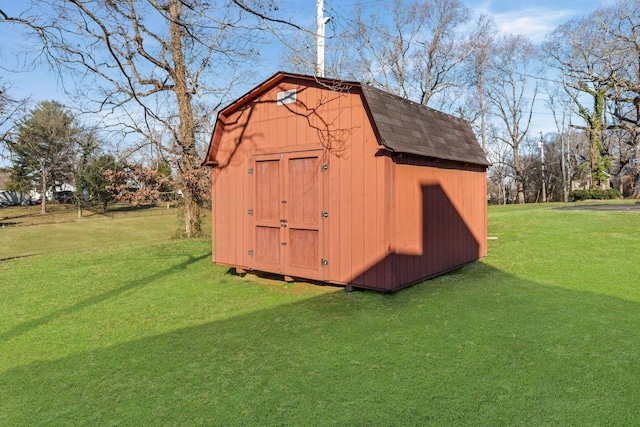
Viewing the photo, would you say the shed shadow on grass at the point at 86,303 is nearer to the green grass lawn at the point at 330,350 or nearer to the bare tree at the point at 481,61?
the green grass lawn at the point at 330,350

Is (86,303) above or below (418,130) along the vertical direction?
below

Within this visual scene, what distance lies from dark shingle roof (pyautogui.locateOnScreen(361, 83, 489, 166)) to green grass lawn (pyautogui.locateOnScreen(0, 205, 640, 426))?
2092 millimetres

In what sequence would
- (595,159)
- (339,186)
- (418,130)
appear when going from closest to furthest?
(339,186)
(418,130)
(595,159)

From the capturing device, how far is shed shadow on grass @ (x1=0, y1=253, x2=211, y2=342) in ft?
15.9

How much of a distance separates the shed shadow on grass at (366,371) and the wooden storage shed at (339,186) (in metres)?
1.04

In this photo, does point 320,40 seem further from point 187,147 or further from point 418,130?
point 187,147

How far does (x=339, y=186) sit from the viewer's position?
229 inches

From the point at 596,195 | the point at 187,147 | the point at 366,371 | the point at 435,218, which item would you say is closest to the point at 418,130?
the point at 435,218

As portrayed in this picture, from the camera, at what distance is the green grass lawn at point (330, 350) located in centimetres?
277

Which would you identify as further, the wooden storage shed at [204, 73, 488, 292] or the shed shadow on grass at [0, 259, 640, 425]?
the wooden storage shed at [204, 73, 488, 292]

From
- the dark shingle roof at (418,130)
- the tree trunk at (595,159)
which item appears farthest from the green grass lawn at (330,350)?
the tree trunk at (595,159)

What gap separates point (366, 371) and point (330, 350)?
1.85ft

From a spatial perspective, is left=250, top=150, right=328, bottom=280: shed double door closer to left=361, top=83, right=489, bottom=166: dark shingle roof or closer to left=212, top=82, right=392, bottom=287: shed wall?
left=212, top=82, right=392, bottom=287: shed wall

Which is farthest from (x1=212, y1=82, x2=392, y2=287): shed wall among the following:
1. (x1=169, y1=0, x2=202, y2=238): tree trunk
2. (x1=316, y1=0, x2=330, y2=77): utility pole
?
(x1=169, y1=0, x2=202, y2=238): tree trunk
